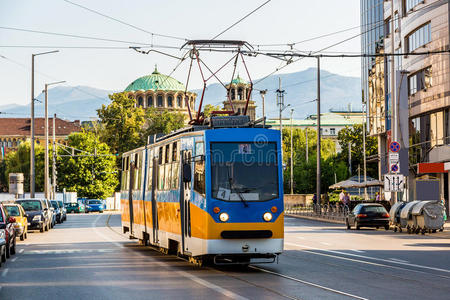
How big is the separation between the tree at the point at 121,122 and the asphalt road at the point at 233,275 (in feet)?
269

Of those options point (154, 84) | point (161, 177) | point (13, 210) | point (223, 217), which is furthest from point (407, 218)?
point (154, 84)

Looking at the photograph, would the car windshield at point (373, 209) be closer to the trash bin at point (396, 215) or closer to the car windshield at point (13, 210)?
the trash bin at point (396, 215)

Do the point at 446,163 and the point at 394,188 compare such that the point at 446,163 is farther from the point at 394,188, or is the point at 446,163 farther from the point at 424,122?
the point at 394,188

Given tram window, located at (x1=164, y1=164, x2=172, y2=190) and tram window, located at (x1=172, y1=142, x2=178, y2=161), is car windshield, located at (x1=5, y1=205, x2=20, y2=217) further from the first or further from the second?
tram window, located at (x1=172, y1=142, x2=178, y2=161)

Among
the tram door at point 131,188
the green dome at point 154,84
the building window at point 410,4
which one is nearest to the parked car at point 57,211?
the building window at point 410,4

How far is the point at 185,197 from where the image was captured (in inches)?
730

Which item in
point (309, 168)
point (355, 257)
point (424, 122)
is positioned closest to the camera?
point (355, 257)

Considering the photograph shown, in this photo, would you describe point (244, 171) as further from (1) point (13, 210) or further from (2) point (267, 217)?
(1) point (13, 210)

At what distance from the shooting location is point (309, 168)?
90.5 meters

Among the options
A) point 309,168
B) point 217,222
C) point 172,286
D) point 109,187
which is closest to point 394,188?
point 217,222

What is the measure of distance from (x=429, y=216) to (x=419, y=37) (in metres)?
20.7

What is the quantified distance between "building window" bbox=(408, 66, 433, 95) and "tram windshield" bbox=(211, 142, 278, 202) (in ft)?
A: 114

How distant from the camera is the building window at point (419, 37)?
5080 centimetres

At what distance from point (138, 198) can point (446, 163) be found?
1080 inches
